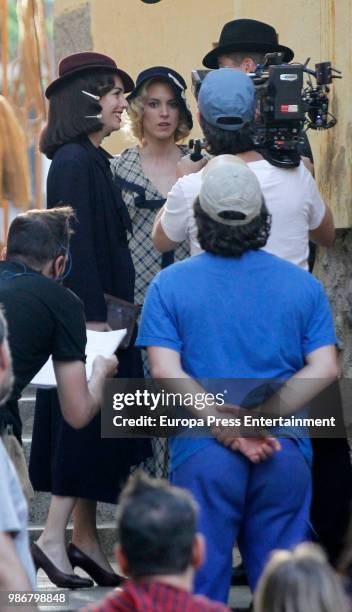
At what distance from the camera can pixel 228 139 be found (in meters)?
5.13

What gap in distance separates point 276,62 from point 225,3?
2358mm

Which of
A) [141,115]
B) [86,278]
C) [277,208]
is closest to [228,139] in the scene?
[277,208]

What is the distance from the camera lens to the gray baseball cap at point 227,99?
5.11 m

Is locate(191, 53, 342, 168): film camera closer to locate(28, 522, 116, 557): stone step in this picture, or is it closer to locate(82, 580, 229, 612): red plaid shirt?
locate(28, 522, 116, 557): stone step

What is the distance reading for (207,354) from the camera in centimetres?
450

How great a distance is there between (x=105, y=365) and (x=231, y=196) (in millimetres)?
990

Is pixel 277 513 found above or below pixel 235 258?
below

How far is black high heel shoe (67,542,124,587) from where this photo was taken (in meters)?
5.94

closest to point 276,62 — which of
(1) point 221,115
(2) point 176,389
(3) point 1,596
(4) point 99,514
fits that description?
(1) point 221,115

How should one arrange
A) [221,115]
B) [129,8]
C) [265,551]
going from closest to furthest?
[265,551], [221,115], [129,8]

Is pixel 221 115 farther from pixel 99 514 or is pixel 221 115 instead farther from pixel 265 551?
pixel 99 514

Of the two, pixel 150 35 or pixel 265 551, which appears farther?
pixel 150 35

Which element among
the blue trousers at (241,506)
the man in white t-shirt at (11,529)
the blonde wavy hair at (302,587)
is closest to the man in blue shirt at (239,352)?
the blue trousers at (241,506)

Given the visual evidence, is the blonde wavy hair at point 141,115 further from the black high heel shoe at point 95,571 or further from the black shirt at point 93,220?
the black high heel shoe at point 95,571
